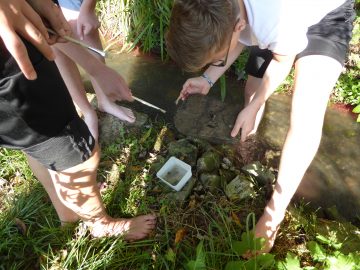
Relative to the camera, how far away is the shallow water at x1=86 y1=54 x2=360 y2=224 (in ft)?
8.95

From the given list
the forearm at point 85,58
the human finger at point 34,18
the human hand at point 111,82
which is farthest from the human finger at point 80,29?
the human finger at point 34,18

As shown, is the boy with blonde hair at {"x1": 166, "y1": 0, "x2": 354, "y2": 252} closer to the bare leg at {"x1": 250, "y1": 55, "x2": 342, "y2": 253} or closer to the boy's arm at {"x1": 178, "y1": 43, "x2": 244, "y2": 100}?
the bare leg at {"x1": 250, "y1": 55, "x2": 342, "y2": 253}

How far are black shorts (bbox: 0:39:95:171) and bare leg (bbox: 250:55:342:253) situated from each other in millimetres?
1225

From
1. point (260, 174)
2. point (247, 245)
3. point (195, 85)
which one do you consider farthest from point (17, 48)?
point (260, 174)

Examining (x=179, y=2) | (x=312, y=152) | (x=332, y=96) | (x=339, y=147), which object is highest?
A: (x=179, y=2)

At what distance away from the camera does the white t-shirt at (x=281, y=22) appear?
73.0 inches

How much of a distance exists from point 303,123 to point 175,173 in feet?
3.23

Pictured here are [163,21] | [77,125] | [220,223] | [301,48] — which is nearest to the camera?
[77,125]

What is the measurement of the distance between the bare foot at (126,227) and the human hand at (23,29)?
1.26 meters

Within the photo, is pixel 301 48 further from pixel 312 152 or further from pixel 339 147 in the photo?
pixel 339 147

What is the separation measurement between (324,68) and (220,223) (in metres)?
1.20

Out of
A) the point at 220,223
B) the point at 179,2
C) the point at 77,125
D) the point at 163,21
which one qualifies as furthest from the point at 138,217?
the point at 163,21

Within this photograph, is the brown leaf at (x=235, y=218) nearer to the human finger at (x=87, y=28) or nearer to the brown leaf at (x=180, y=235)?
the brown leaf at (x=180, y=235)

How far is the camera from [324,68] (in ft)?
6.56
